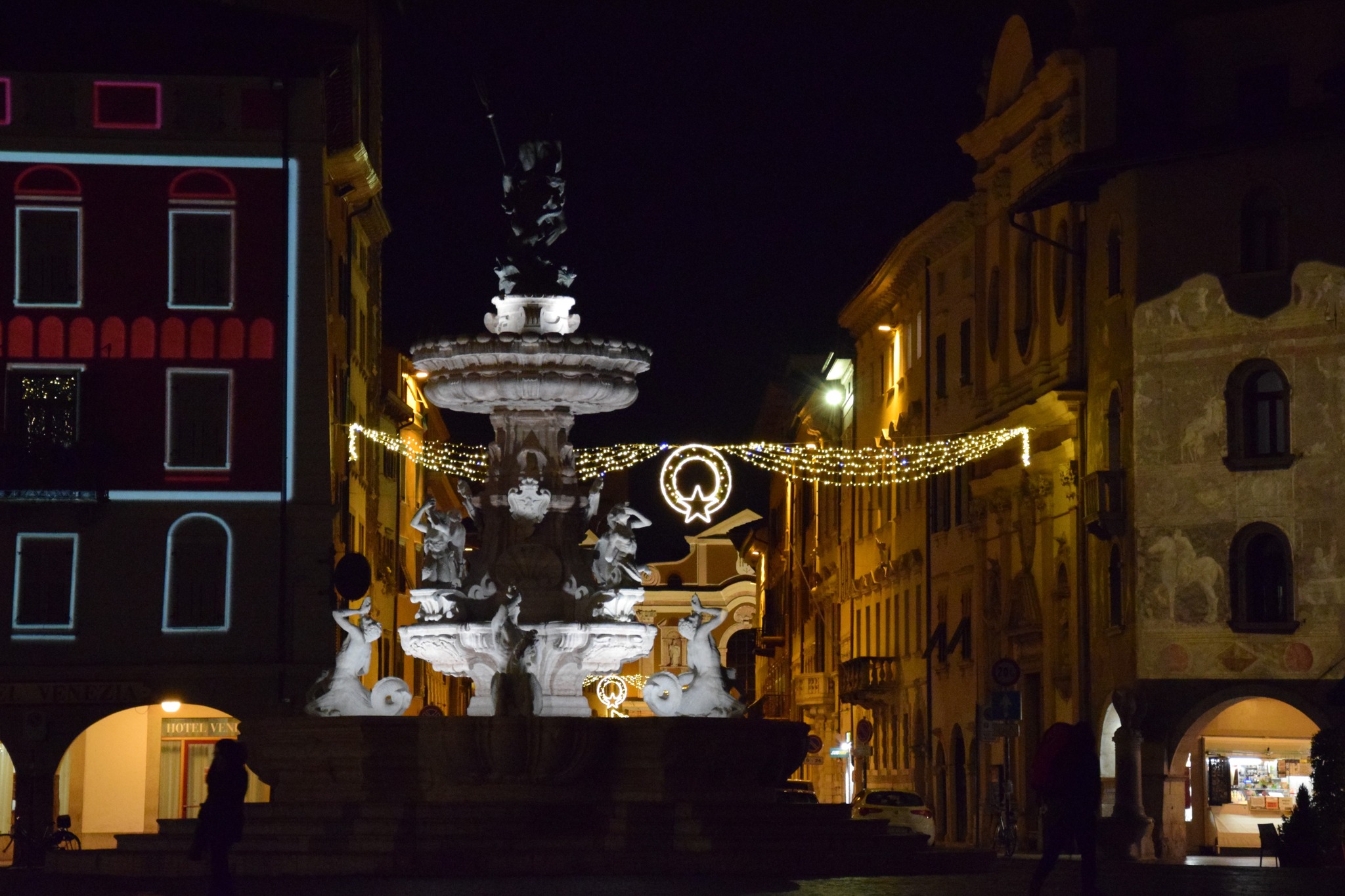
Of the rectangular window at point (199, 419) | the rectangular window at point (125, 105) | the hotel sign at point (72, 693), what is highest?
the rectangular window at point (125, 105)

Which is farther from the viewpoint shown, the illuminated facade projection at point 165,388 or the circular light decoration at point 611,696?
the circular light decoration at point 611,696

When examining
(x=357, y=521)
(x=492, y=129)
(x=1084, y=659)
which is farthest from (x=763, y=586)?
(x=492, y=129)

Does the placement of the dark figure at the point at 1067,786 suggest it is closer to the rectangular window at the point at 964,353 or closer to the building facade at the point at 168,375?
the building facade at the point at 168,375

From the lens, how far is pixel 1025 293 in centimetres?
5469

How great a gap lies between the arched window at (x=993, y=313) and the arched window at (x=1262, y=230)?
1259 cm

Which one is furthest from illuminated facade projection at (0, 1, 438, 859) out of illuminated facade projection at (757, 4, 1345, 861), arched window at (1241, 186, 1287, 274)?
arched window at (1241, 186, 1287, 274)

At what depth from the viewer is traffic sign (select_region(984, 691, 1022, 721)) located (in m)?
39.5

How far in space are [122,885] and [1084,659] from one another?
82.7 ft

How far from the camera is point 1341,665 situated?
42.8 metres

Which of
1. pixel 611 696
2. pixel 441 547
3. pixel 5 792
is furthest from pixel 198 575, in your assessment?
pixel 441 547

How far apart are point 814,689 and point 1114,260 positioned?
40020mm

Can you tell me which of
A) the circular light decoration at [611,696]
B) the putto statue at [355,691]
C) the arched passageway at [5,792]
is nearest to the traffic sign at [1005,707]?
the putto statue at [355,691]

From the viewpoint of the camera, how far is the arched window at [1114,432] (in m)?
47.2

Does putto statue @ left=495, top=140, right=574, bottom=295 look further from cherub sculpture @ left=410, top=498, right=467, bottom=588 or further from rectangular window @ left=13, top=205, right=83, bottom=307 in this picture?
rectangular window @ left=13, top=205, right=83, bottom=307
